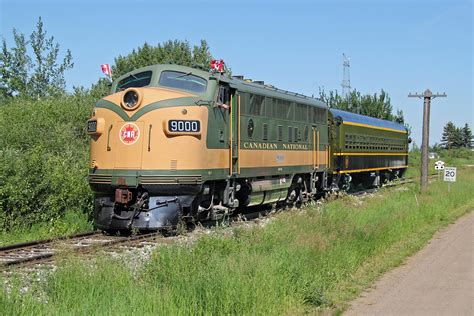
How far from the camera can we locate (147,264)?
7254mm

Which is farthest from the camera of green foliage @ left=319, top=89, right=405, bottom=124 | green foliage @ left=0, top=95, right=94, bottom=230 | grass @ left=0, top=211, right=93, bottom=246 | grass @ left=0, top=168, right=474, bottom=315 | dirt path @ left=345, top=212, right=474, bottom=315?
green foliage @ left=319, top=89, right=405, bottom=124

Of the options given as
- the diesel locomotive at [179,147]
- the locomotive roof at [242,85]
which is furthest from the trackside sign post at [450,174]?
the diesel locomotive at [179,147]

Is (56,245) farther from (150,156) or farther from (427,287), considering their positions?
(427,287)

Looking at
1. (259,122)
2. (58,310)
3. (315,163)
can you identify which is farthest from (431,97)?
(58,310)

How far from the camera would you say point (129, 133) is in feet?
37.8

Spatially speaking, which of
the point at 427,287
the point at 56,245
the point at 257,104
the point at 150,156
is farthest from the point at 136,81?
the point at 427,287

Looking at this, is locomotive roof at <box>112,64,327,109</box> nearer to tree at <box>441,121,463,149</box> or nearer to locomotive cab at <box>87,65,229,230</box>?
locomotive cab at <box>87,65,229,230</box>

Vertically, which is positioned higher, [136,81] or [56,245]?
[136,81]

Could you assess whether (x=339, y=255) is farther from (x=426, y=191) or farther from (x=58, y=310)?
(x=426, y=191)

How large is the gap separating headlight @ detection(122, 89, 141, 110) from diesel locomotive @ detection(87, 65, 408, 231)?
21 mm

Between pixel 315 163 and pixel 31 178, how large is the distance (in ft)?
31.8

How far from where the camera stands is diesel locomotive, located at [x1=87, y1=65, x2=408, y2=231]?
37.2ft

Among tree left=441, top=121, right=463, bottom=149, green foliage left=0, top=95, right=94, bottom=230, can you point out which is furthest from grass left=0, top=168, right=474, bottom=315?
tree left=441, top=121, right=463, bottom=149

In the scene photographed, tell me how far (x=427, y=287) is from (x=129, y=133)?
666 cm
